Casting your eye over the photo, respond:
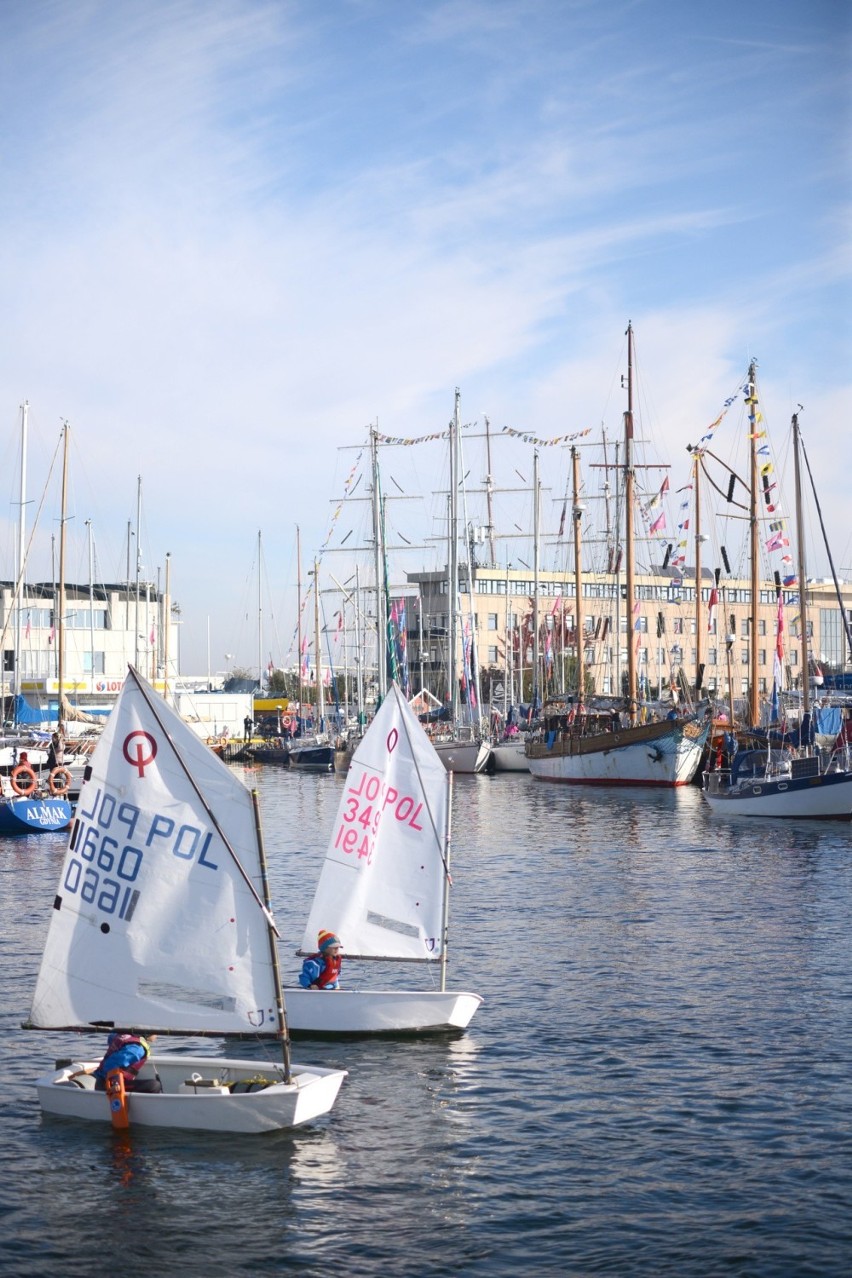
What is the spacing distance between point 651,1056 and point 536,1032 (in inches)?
100

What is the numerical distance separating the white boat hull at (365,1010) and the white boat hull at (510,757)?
263ft

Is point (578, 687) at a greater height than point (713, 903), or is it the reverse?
point (578, 687)

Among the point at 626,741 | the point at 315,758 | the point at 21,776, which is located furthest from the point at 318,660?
the point at 21,776

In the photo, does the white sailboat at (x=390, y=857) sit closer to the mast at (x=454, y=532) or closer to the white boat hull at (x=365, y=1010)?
the white boat hull at (x=365, y=1010)

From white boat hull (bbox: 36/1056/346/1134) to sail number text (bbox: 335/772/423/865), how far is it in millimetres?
6432

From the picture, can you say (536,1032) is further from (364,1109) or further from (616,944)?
(616,944)

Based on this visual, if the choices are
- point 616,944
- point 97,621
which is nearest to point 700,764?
point 616,944

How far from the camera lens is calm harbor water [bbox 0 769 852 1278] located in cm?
1689

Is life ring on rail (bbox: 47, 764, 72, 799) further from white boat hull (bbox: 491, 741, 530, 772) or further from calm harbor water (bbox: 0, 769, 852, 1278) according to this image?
white boat hull (bbox: 491, 741, 530, 772)

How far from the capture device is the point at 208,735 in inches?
5315

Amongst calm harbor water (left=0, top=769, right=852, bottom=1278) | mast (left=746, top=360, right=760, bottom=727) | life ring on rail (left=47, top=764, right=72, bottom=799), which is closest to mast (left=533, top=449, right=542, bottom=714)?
mast (left=746, top=360, right=760, bottom=727)

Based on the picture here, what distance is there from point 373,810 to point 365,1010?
3750 millimetres

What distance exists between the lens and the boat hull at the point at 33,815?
202ft

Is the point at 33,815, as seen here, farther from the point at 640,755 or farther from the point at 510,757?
the point at 510,757
